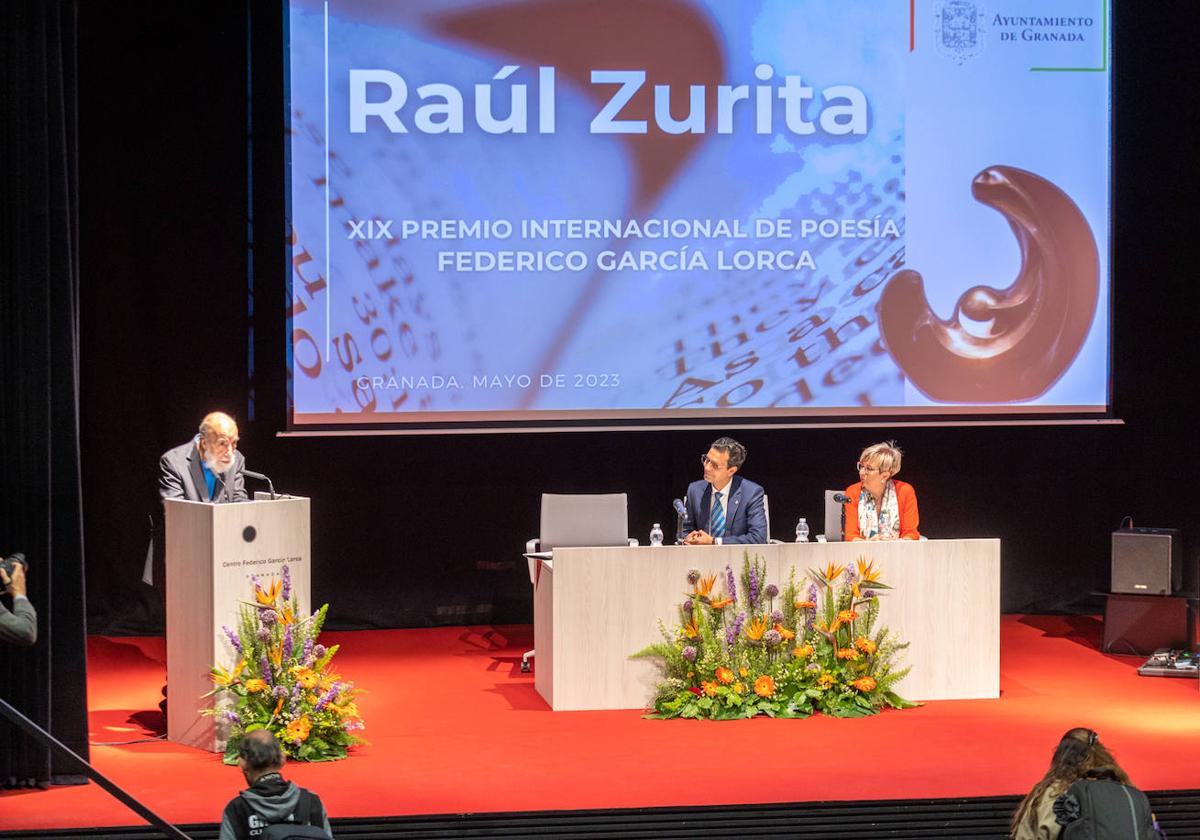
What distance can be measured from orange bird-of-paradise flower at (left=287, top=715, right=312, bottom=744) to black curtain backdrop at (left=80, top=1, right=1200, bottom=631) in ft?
10.1

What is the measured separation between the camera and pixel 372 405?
8.32 meters

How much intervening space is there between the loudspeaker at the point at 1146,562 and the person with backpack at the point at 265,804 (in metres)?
5.32

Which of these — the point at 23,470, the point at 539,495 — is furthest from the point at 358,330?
the point at 23,470

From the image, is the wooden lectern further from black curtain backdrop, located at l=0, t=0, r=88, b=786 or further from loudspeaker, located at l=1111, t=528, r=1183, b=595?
loudspeaker, located at l=1111, t=528, r=1183, b=595

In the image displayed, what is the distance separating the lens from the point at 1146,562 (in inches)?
319

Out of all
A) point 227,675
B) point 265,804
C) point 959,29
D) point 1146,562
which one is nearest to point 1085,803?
point 265,804

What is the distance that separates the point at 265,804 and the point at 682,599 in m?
3.15

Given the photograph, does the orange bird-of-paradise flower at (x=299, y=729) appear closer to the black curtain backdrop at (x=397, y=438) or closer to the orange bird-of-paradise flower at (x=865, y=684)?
the orange bird-of-paradise flower at (x=865, y=684)

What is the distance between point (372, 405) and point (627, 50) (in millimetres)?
2272

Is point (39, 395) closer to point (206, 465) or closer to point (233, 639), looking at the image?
point (206, 465)

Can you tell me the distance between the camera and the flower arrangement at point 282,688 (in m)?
5.86

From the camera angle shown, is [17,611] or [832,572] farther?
[832,572]

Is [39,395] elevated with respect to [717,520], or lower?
elevated

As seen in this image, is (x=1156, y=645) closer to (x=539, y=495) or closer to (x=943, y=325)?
(x=943, y=325)
